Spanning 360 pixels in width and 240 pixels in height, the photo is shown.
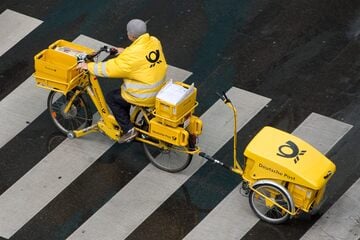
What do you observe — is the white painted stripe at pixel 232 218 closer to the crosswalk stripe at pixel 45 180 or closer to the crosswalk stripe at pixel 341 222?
the crosswalk stripe at pixel 341 222

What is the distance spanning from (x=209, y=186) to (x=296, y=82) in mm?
2586

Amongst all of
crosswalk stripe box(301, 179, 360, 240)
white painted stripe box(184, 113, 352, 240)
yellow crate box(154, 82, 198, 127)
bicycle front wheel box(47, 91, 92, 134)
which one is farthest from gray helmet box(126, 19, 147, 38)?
crosswalk stripe box(301, 179, 360, 240)

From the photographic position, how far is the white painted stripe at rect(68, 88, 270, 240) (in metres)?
11.3

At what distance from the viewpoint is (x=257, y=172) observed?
1091 centimetres

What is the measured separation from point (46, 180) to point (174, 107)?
2229 mm

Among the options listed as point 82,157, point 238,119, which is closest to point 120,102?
point 82,157

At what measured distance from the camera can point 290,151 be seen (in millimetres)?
10820

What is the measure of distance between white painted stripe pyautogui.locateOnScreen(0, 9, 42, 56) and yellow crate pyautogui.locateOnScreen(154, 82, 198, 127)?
13.7ft

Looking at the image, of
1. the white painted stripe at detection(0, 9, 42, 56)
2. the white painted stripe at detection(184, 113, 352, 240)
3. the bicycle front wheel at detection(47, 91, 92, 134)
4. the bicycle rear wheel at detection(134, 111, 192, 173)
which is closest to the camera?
the white painted stripe at detection(184, 113, 352, 240)

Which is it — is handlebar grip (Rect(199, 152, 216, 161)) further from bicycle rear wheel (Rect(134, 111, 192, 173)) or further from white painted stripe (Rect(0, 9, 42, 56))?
white painted stripe (Rect(0, 9, 42, 56))

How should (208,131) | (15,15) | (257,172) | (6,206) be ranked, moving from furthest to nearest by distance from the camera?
(15,15) → (208,131) → (6,206) → (257,172)

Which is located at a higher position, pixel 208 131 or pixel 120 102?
pixel 120 102

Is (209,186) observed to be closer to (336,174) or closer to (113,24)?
(336,174)

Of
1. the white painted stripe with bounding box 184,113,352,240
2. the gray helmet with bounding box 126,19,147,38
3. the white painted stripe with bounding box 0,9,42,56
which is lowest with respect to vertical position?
the white painted stripe with bounding box 184,113,352,240
